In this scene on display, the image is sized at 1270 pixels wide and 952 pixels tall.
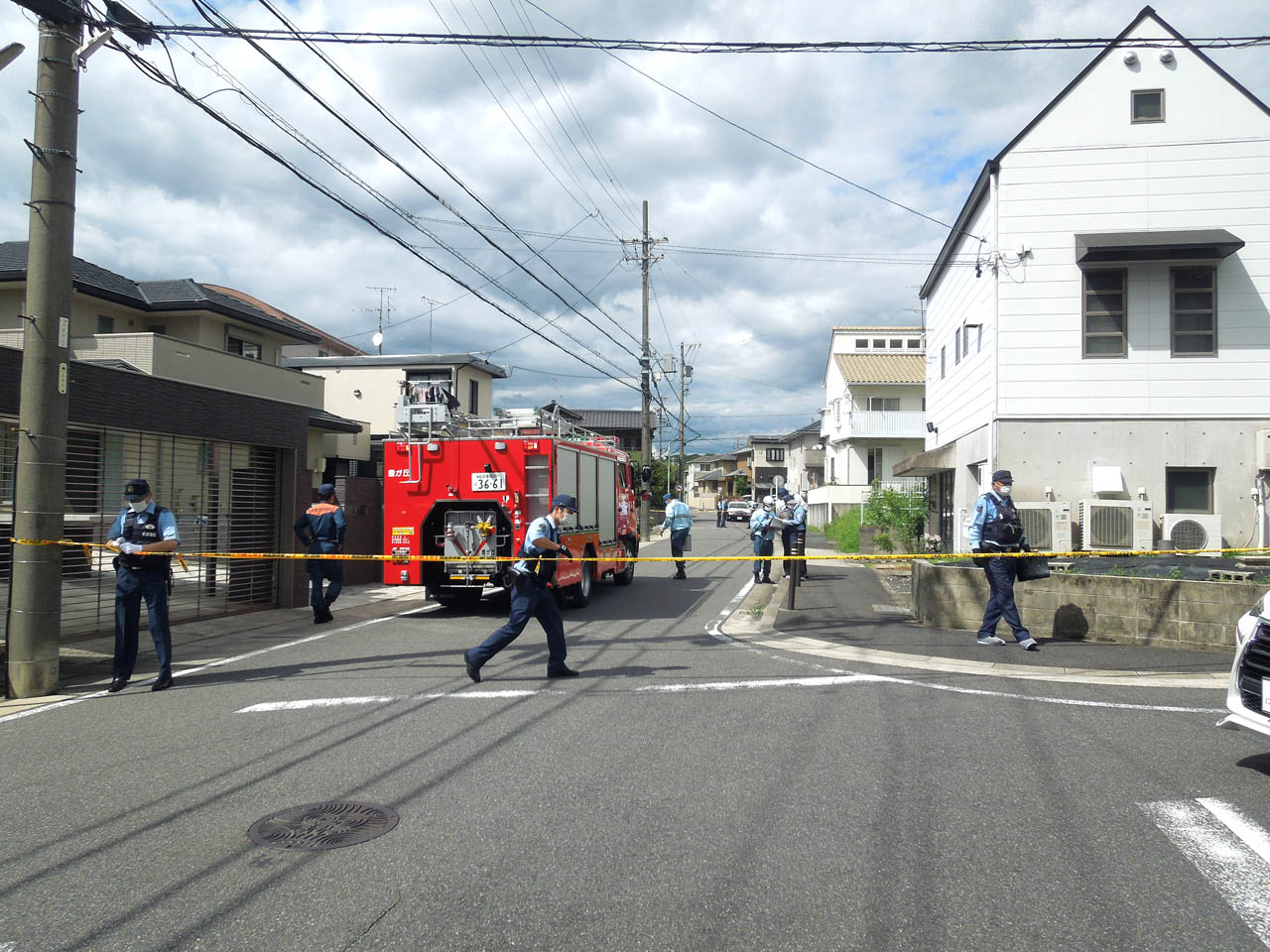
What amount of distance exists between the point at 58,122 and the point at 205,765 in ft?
19.5

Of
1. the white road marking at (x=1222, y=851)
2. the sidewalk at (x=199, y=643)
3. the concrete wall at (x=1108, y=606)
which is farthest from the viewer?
the concrete wall at (x=1108, y=606)

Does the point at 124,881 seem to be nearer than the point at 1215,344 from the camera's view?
Yes

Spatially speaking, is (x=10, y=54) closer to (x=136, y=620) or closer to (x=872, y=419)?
(x=136, y=620)

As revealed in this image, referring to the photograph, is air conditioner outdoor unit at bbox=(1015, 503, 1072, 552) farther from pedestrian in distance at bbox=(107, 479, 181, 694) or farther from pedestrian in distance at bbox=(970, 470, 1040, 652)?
pedestrian in distance at bbox=(107, 479, 181, 694)

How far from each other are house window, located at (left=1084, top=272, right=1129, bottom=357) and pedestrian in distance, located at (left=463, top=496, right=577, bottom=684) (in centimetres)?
1211

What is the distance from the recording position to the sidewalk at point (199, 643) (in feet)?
27.6

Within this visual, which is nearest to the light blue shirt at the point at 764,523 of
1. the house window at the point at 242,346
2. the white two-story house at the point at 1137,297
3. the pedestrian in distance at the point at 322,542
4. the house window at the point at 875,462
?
the white two-story house at the point at 1137,297

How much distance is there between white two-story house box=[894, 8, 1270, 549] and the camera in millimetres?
15836

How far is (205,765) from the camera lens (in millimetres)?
5742

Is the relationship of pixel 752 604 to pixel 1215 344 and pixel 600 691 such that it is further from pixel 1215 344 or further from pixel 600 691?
pixel 1215 344

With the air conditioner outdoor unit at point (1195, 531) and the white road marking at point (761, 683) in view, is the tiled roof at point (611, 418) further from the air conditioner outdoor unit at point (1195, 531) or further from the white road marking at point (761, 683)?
the white road marking at point (761, 683)

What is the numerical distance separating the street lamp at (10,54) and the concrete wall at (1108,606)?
1075cm

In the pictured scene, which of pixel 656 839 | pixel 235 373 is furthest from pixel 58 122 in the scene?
pixel 235 373


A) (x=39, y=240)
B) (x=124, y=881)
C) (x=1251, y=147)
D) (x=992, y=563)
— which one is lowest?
(x=124, y=881)
